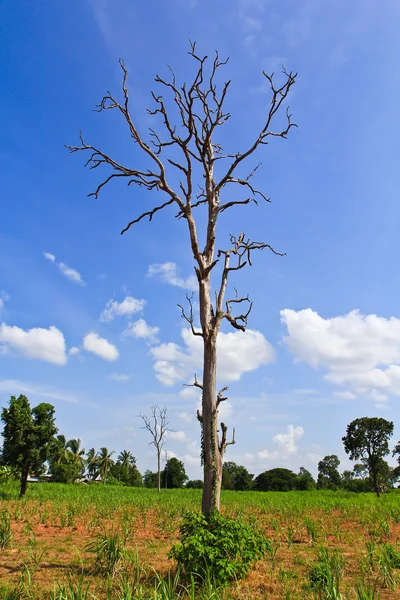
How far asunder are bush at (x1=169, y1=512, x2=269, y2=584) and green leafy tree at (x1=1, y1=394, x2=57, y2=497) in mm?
18412

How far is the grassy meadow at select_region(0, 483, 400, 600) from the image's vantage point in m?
5.70

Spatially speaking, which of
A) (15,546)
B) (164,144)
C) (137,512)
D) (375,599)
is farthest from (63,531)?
(164,144)

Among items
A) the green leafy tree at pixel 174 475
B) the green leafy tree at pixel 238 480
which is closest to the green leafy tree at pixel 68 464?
the green leafy tree at pixel 174 475

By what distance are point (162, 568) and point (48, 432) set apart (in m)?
17.4

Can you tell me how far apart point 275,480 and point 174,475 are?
20416 millimetres

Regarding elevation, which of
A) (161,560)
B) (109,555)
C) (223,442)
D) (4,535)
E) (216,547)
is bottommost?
(161,560)

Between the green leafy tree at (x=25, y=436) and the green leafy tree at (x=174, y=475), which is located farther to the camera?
the green leafy tree at (x=174, y=475)

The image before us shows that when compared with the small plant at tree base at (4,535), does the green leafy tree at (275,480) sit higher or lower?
lower

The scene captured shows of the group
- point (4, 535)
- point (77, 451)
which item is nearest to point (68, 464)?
point (77, 451)

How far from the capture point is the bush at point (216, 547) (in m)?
6.10

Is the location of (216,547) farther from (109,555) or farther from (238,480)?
(238,480)

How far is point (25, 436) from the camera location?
22.6 meters

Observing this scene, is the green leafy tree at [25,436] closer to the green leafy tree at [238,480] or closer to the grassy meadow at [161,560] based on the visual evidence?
the grassy meadow at [161,560]

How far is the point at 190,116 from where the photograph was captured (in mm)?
10266
